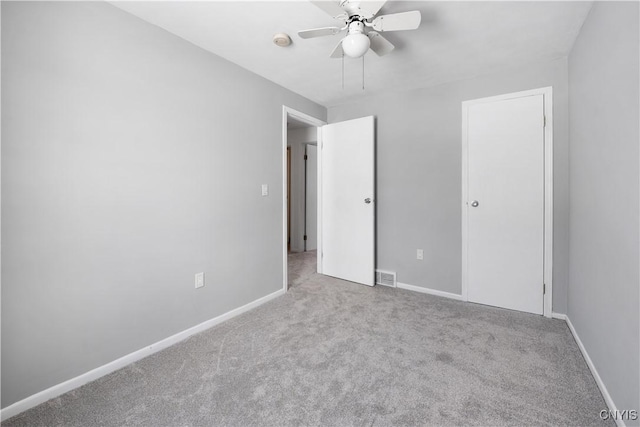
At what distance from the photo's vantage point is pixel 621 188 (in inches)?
50.4

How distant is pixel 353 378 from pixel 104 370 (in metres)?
1.53

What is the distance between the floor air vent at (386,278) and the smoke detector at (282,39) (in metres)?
2.59

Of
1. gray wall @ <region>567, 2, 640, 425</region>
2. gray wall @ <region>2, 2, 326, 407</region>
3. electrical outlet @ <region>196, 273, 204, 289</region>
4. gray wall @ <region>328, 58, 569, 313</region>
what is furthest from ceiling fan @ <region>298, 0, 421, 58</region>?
electrical outlet @ <region>196, 273, 204, 289</region>

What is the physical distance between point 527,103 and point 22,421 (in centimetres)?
408

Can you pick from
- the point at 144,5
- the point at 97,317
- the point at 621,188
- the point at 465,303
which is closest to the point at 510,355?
the point at 465,303

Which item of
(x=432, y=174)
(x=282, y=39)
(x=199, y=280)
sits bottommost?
(x=199, y=280)

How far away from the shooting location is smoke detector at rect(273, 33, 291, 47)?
2015mm

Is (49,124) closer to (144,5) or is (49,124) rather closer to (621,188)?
(144,5)

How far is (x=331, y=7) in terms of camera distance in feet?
4.94

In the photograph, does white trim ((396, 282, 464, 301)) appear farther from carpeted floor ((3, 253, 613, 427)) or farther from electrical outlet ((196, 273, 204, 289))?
electrical outlet ((196, 273, 204, 289))

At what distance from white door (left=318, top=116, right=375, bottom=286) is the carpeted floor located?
100cm

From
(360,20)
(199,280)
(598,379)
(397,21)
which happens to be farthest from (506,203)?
(199,280)

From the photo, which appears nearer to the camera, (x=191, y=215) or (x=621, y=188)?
(x=621, y=188)

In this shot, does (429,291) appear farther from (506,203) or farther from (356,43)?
(356,43)
